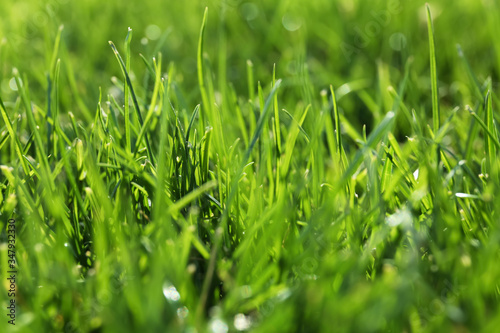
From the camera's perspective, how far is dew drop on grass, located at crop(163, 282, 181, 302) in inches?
24.6

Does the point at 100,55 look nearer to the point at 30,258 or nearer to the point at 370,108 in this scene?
the point at 370,108

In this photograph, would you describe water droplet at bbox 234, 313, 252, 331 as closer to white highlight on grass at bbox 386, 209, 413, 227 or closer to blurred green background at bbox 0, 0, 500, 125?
white highlight on grass at bbox 386, 209, 413, 227

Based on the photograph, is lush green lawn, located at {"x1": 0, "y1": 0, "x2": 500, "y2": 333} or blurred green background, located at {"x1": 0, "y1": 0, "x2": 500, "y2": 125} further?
blurred green background, located at {"x1": 0, "y1": 0, "x2": 500, "y2": 125}

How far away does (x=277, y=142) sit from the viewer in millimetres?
881

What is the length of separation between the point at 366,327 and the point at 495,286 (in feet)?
0.74

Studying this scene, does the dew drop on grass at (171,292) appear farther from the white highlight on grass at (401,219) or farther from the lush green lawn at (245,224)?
the white highlight on grass at (401,219)

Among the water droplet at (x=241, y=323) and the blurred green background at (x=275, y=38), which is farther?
the blurred green background at (x=275, y=38)

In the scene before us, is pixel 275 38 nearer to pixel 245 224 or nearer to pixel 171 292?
pixel 245 224

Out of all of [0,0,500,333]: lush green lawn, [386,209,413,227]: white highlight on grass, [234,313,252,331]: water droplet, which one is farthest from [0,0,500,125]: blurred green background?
[234,313,252,331]: water droplet

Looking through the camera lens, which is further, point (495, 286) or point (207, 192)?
point (207, 192)

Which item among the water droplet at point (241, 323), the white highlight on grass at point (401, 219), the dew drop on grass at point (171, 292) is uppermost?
the white highlight on grass at point (401, 219)

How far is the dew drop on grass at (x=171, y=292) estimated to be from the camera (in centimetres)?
62

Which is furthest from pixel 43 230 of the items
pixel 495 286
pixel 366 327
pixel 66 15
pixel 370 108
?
pixel 66 15

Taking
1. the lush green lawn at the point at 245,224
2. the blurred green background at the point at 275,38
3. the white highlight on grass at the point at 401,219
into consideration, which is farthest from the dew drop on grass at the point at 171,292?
the blurred green background at the point at 275,38
